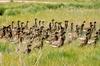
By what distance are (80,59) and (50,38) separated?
11.6 feet

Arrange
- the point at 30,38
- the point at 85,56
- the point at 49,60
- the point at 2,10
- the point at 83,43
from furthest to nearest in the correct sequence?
the point at 2,10
the point at 30,38
the point at 83,43
the point at 85,56
the point at 49,60

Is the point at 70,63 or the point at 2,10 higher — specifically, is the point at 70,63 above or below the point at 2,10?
above

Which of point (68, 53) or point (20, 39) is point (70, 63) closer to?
point (68, 53)

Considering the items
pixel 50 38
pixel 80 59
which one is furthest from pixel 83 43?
pixel 80 59

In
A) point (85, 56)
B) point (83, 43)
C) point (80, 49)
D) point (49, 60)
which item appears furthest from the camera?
point (83, 43)

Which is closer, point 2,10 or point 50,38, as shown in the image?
point 50,38

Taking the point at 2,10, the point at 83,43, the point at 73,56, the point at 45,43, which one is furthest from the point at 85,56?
the point at 2,10

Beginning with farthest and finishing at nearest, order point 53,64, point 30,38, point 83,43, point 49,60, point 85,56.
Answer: point 30,38
point 83,43
point 85,56
point 49,60
point 53,64

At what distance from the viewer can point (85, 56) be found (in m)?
8.74

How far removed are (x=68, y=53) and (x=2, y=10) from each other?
1861cm

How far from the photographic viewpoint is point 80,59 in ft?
27.4

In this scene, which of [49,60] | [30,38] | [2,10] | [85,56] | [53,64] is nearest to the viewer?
[53,64]

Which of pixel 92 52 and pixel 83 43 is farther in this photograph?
pixel 83 43

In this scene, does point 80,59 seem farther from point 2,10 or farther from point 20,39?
point 2,10
